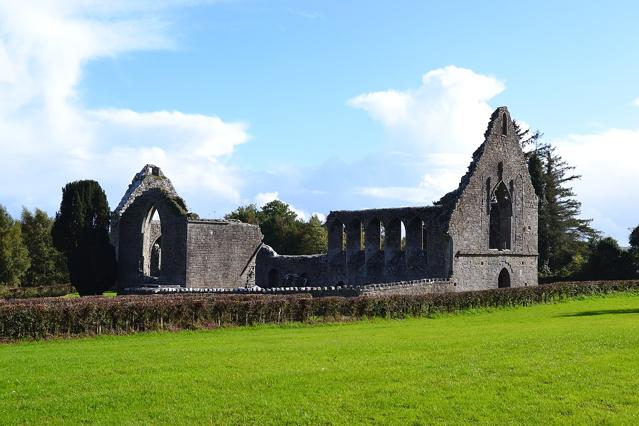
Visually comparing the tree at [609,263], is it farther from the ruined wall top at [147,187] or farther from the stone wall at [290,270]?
the ruined wall top at [147,187]

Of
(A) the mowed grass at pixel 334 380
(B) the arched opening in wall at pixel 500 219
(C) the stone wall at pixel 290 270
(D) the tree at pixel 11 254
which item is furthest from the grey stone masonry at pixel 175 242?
(A) the mowed grass at pixel 334 380

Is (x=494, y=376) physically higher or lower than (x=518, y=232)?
lower

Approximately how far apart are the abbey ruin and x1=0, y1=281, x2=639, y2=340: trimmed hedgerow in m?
6.52

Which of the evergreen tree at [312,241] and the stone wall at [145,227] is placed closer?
the stone wall at [145,227]

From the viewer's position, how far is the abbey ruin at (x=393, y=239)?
3794 cm

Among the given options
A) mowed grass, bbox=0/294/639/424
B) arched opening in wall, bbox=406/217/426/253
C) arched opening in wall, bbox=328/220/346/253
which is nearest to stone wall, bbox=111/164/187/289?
arched opening in wall, bbox=328/220/346/253

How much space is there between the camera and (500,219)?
44.1 m

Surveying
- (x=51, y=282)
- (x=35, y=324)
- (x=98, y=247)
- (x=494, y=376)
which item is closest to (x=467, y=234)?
(x=98, y=247)

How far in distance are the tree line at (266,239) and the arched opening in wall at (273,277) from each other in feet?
40.6

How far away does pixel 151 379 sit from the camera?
11.9 metres

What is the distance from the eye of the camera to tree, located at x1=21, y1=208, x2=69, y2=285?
198 feet

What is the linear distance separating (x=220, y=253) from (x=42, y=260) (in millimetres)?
28858

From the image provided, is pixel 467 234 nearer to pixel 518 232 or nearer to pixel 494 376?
pixel 518 232

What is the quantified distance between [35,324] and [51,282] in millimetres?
43723
